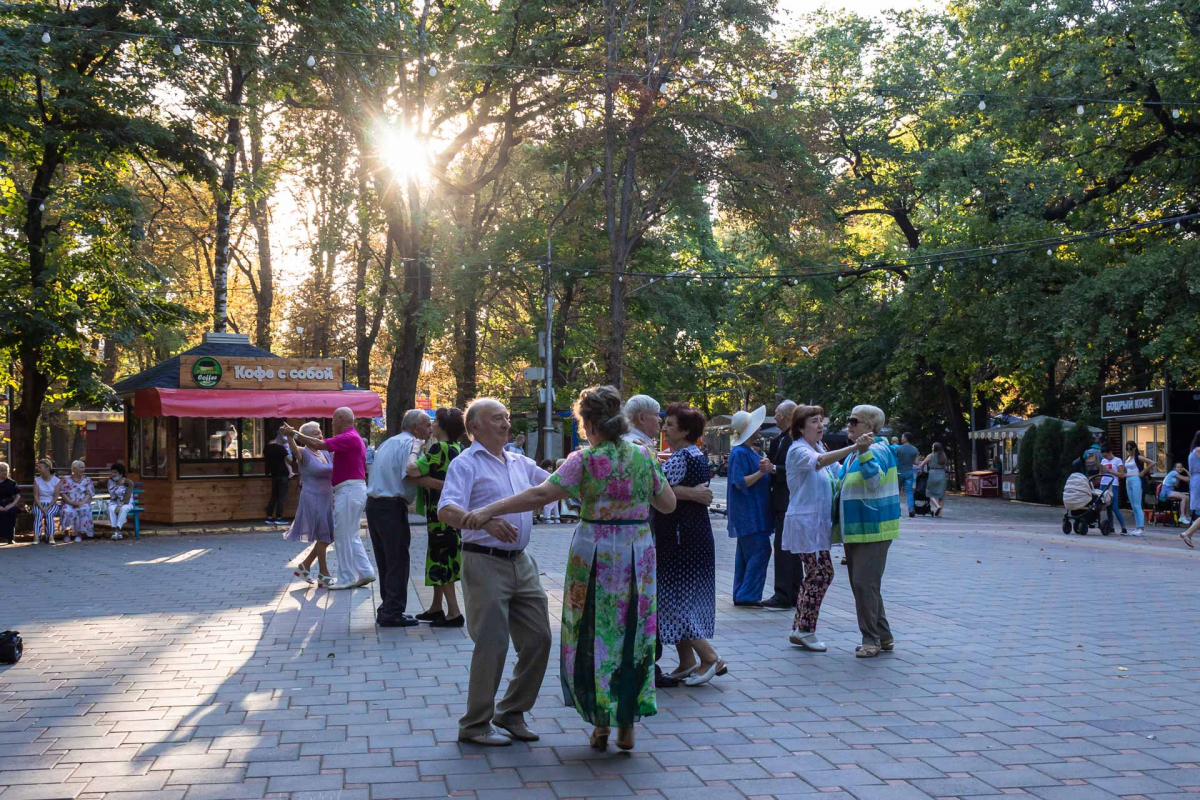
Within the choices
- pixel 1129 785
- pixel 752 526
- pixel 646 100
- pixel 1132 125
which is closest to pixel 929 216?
pixel 1132 125

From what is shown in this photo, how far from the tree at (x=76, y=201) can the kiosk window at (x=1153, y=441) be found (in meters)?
20.6

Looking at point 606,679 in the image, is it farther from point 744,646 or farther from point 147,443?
point 147,443

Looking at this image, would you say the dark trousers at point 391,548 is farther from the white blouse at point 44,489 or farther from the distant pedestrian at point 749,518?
the white blouse at point 44,489

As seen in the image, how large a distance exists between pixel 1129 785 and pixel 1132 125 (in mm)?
24954

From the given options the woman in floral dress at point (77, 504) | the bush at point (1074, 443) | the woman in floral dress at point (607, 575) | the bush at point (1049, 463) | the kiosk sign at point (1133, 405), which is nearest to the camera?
the woman in floral dress at point (607, 575)

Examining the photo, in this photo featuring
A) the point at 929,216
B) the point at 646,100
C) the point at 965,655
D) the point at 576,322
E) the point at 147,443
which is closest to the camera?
the point at 965,655

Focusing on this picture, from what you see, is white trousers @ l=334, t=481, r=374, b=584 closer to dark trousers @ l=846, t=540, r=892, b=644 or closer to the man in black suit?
the man in black suit

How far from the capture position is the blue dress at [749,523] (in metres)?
9.45

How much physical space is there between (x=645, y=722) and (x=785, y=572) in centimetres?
438

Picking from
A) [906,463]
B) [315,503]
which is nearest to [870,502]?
[315,503]

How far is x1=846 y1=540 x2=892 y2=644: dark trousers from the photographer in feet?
25.5

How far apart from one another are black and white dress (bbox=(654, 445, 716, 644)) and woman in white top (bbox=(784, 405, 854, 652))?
132cm

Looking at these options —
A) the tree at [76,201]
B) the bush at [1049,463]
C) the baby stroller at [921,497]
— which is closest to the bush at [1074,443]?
the bush at [1049,463]

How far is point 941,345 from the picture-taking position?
32.0 m
